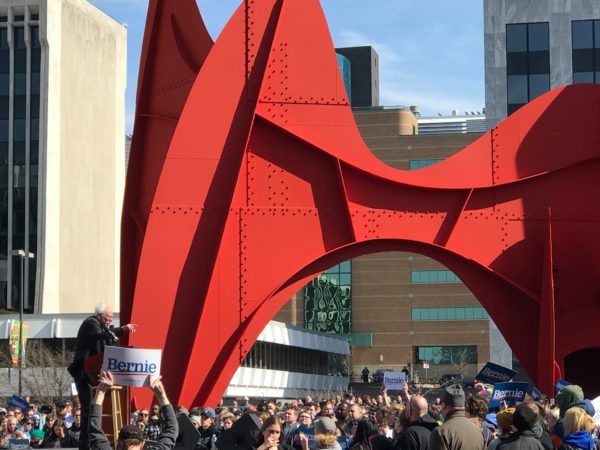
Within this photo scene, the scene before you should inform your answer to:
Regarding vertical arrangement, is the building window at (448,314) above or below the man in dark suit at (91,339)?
above

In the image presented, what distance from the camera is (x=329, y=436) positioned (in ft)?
32.7

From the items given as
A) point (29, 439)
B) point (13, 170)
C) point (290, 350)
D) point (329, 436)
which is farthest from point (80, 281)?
point (329, 436)

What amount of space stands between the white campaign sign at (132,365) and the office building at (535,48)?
157ft

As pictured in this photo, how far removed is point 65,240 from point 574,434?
234 ft

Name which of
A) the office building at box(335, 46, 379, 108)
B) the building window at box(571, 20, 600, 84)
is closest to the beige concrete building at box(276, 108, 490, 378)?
the office building at box(335, 46, 379, 108)

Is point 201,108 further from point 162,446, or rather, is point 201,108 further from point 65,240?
point 65,240

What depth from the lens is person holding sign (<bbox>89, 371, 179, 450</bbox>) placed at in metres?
8.11

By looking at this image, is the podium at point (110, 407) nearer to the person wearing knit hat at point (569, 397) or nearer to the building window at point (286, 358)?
the person wearing knit hat at point (569, 397)

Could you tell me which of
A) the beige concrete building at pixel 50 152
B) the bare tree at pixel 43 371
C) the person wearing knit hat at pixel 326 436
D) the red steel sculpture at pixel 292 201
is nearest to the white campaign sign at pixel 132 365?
the person wearing knit hat at pixel 326 436

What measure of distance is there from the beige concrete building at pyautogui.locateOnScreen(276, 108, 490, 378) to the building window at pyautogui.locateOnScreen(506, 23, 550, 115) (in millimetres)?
44072

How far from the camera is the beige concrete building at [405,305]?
338ft

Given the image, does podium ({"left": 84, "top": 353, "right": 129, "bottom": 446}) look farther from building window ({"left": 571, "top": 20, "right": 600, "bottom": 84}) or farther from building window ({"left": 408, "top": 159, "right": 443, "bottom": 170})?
building window ({"left": 408, "top": 159, "right": 443, "bottom": 170})

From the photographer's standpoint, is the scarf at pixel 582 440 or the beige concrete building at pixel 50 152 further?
the beige concrete building at pixel 50 152

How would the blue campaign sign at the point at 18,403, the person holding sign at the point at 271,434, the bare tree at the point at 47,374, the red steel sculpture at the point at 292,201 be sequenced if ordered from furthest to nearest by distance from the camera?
1. the bare tree at the point at 47,374
2. the blue campaign sign at the point at 18,403
3. the red steel sculpture at the point at 292,201
4. the person holding sign at the point at 271,434
